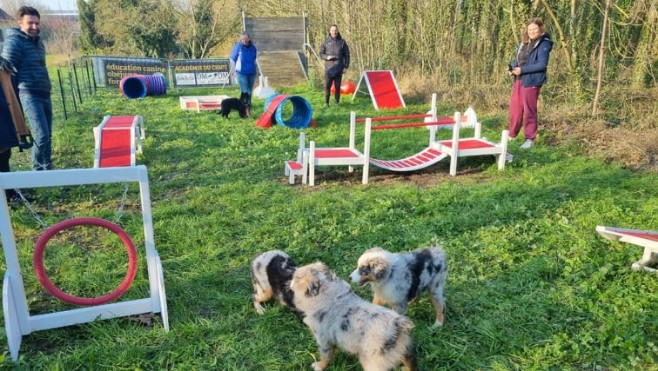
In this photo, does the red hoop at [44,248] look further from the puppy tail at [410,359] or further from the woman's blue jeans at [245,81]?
the woman's blue jeans at [245,81]

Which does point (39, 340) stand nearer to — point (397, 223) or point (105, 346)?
point (105, 346)

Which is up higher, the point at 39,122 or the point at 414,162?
the point at 39,122

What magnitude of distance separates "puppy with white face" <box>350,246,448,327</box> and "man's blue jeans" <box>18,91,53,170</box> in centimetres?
521

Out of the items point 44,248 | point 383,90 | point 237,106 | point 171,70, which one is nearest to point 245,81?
point 237,106

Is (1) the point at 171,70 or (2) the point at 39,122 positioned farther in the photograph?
(1) the point at 171,70

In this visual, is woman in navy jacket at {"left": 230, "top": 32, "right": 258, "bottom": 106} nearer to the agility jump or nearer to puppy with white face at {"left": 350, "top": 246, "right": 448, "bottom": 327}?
the agility jump

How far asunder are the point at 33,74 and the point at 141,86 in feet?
36.2

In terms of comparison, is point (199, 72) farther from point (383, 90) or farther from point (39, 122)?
point (39, 122)

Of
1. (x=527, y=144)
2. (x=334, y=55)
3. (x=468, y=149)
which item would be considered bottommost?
(x=527, y=144)

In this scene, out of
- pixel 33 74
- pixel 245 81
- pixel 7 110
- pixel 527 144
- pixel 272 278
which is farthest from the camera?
pixel 245 81

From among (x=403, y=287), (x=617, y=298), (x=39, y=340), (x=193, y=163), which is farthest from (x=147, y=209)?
(x=193, y=163)

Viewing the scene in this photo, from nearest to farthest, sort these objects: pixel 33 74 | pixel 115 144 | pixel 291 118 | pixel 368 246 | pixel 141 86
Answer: pixel 368 246
pixel 33 74
pixel 115 144
pixel 291 118
pixel 141 86

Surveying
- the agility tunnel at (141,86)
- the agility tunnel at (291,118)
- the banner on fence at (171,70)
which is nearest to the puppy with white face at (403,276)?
the agility tunnel at (291,118)

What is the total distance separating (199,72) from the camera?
65.0 ft
